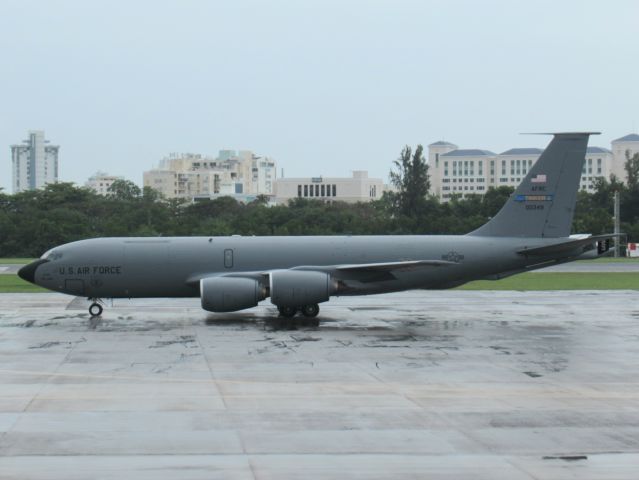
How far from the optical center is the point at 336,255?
33906mm

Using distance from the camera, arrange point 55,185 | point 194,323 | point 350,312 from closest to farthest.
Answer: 1. point 194,323
2. point 350,312
3. point 55,185

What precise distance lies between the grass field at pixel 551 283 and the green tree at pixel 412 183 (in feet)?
146

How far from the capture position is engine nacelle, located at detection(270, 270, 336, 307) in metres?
31.6

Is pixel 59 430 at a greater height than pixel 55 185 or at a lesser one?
lesser

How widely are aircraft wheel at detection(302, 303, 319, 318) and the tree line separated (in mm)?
43630

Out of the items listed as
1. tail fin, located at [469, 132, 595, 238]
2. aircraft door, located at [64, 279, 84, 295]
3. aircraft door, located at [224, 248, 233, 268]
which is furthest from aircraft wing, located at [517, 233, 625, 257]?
aircraft door, located at [64, 279, 84, 295]

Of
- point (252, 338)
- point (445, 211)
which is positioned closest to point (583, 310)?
point (252, 338)

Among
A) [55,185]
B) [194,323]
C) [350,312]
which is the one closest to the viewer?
[194,323]

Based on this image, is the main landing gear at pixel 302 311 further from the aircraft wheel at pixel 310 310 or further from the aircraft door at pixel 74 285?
the aircraft door at pixel 74 285

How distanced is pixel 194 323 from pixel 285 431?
17.7 m

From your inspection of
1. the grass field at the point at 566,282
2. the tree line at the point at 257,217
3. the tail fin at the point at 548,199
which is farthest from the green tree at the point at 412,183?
the tail fin at the point at 548,199

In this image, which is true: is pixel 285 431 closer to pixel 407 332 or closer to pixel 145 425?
pixel 145 425

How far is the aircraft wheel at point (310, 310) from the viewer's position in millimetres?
33209

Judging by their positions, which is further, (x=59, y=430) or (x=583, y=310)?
(x=583, y=310)
